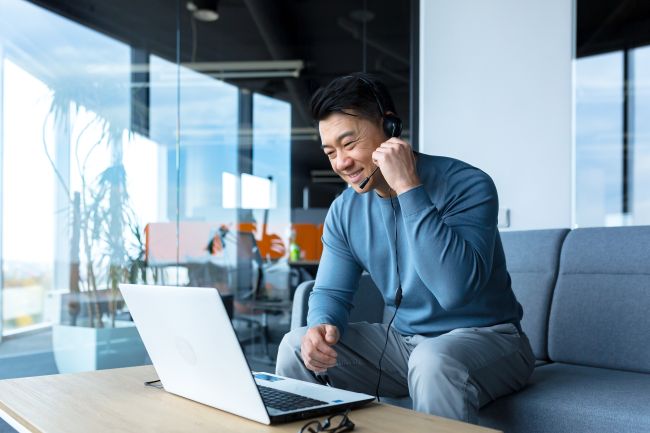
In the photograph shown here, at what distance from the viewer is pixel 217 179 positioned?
13.4 ft

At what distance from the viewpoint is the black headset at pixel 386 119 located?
1.63 meters

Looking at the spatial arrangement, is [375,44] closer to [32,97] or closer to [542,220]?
[542,220]

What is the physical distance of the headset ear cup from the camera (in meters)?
1.63

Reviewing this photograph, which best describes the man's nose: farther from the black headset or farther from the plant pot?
the plant pot

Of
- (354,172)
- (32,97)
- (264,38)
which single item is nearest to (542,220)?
(354,172)

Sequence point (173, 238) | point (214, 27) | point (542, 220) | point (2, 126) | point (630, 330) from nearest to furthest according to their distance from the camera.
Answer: point (630, 330)
point (542, 220)
point (2, 126)
point (173, 238)
point (214, 27)

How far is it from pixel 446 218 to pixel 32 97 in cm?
273

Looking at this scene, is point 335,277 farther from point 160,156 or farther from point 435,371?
point 160,156

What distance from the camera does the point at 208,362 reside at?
113 cm

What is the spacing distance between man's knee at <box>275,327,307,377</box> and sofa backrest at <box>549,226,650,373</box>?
36.7 inches

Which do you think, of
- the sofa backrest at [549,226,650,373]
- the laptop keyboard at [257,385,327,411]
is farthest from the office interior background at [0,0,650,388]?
the laptop keyboard at [257,385,327,411]

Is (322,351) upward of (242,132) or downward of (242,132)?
downward

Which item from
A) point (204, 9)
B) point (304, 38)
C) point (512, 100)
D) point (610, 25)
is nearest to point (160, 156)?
point (204, 9)

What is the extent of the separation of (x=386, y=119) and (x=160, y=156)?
251cm
